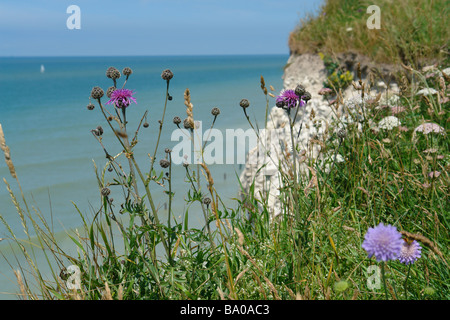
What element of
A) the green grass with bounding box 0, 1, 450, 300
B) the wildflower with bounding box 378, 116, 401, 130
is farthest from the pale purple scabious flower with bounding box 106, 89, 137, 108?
the wildflower with bounding box 378, 116, 401, 130

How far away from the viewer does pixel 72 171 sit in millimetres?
9281

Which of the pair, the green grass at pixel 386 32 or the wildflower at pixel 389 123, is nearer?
the wildflower at pixel 389 123

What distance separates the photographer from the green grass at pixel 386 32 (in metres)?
6.12

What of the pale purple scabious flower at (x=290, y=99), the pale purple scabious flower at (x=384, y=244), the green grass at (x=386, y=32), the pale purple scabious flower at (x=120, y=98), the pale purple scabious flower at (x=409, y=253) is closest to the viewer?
the pale purple scabious flower at (x=384, y=244)

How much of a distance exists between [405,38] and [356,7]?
9.63ft

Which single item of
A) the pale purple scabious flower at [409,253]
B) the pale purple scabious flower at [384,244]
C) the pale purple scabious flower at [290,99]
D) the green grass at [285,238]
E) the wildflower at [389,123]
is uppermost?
the pale purple scabious flower at [290,99]

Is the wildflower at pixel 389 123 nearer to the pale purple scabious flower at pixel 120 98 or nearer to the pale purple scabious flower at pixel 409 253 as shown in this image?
the pale purple scabious flower at pixel 409 253

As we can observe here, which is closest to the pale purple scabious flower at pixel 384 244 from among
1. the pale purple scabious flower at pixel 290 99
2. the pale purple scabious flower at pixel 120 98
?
the pale purple scabious flower at pixel 290 99

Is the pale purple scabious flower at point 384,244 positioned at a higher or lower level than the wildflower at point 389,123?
lower

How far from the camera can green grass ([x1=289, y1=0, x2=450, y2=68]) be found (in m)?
6.12

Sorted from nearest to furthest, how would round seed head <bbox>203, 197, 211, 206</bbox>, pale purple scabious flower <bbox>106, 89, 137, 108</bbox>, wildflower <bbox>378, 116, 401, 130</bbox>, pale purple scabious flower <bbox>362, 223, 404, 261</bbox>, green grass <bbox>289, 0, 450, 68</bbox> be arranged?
pale purple scabious flower <bbox>362, 223, 404, 261</bbox> → pale purple scabious flower <bbox>106, 89, 137, 108</bbox> → round seed head <bbox>203, 197, 211, 206</bbox> → wildflower <bbox>378, 116, 401, 130</bbox> → green grass <bbox>289, 0, 450, 68</bbox>

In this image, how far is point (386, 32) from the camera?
6.65 metres

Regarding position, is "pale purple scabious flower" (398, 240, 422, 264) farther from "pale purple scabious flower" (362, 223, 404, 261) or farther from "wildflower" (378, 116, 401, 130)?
"wildflower" (378, 116, 401, 130)
